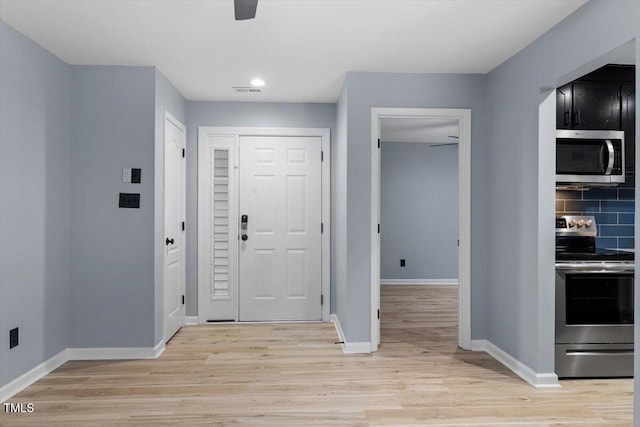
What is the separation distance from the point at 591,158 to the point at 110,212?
378cm

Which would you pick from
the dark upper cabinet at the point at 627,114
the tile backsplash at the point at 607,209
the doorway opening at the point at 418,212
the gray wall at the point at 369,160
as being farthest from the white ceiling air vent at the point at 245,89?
the doorway opening at the point at 418,212

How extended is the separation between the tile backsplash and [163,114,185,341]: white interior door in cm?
349

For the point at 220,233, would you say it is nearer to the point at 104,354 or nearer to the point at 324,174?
the point at 324,174

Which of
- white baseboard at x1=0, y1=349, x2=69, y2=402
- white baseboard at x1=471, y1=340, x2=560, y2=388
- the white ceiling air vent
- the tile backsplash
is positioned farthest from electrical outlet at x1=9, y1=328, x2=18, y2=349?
the tile backsplash

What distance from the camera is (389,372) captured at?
3.28 metres

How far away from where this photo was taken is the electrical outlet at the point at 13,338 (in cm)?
286

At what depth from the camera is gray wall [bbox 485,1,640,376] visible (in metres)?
2.59

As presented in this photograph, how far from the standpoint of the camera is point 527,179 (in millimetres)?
3129

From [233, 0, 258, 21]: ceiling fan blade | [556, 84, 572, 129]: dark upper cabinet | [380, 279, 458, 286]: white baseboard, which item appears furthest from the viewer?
[380, 279, 458, 286]: white baseboard

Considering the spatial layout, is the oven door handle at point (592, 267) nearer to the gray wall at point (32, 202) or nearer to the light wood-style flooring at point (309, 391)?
the light wood-style flooring at point (309, 391)

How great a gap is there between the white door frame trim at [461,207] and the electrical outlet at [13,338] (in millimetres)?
2595

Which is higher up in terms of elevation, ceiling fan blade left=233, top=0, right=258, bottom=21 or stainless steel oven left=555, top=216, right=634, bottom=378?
ceiling fan blade left=233, top=0, right=258, bottom=21

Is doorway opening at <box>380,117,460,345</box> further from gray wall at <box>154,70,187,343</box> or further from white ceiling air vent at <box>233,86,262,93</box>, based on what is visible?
gray wall at <box>154,70,187,343</box>

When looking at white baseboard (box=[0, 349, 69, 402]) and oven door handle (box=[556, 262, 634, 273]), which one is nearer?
white baseboard (box=[0, 349, 69, 402])
